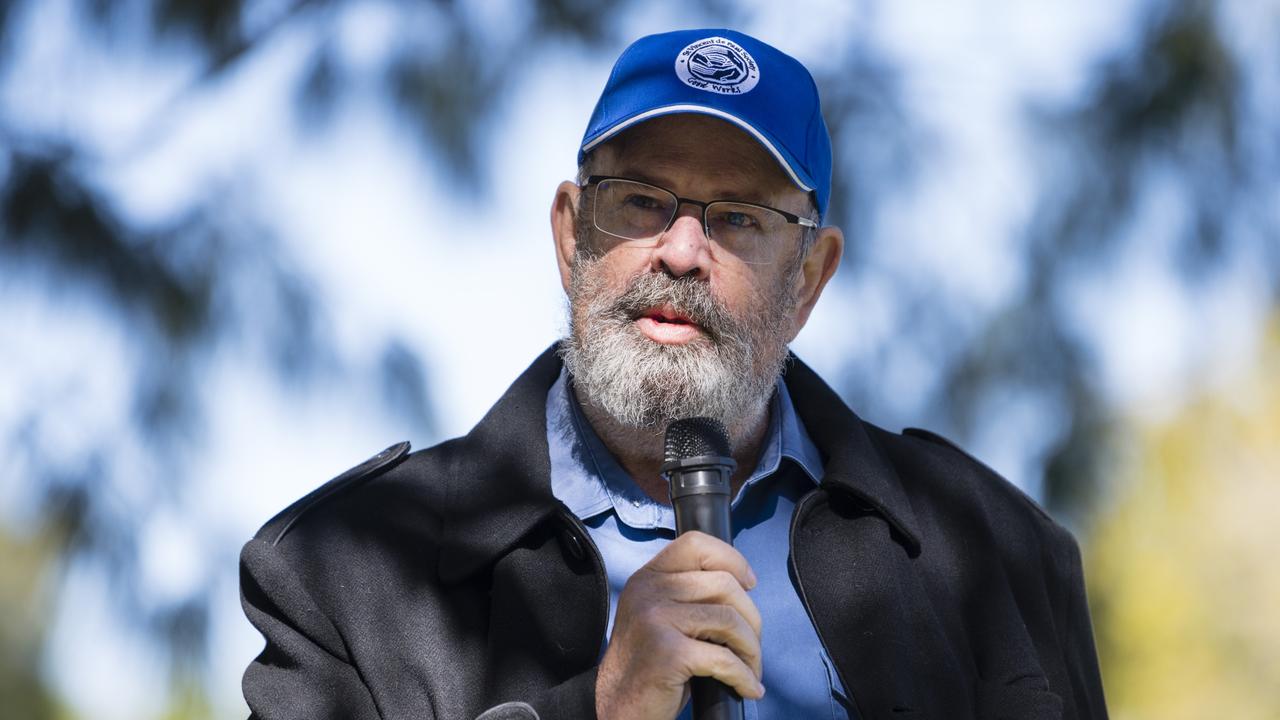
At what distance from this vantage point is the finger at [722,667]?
5.94ft

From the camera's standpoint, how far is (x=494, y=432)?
8.50ft

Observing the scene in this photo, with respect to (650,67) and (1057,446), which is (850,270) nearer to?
(1057,446)

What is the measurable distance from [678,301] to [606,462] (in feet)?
1.09

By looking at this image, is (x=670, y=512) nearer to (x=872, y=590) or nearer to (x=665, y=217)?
(x=872, y=590)

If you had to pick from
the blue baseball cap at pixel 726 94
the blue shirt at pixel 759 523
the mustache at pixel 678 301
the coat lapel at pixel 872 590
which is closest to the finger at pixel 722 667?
the blue shirt at pixel 759 523

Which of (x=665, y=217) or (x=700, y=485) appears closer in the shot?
(x=700, y=485)

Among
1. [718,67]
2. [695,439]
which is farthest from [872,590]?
[718,67]

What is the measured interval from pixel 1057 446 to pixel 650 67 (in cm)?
226

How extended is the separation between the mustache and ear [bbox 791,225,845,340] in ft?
1.11

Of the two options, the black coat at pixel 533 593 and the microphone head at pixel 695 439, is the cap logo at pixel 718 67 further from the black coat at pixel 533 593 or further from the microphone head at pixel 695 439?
the microphone head at pixel 695 439

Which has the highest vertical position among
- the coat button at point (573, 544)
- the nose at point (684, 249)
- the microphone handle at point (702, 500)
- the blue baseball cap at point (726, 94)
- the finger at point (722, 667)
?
the blue baseball cap at point (726, 94)

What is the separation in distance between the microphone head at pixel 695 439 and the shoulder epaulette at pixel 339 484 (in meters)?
0.72

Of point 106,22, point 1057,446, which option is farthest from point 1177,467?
point 106,22

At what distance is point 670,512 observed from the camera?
8.28ft
